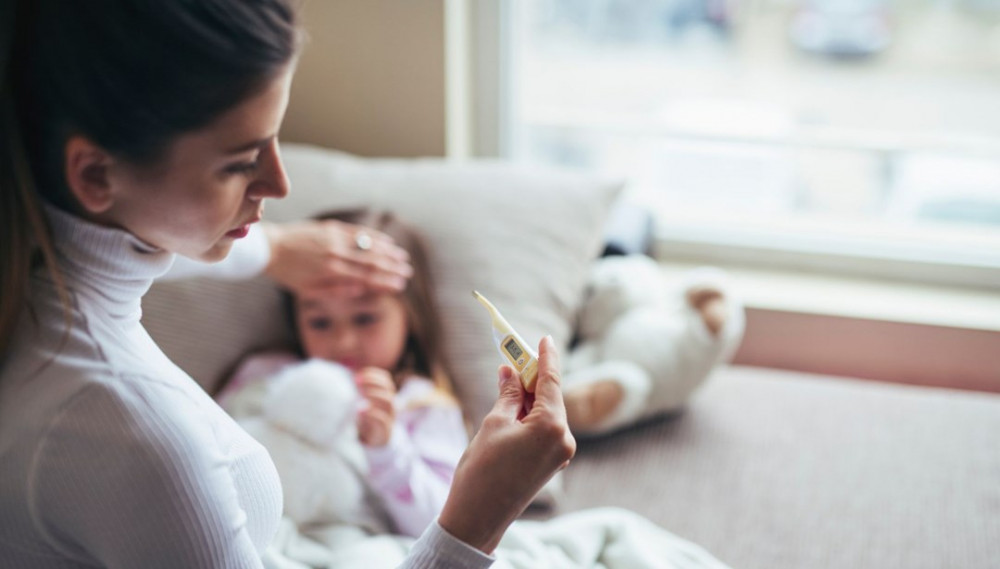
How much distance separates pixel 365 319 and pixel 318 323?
0.07m

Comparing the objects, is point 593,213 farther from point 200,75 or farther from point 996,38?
point 200,75

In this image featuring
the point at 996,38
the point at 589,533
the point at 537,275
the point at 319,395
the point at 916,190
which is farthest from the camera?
the point at 916,190

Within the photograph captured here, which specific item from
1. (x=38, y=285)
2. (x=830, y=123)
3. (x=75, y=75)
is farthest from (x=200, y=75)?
(x=830, y=123)

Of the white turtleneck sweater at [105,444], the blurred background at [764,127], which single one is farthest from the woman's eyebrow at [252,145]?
the blurred background at [764,127]

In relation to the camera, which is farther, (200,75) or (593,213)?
(593,213)

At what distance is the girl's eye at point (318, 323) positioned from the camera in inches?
56.2

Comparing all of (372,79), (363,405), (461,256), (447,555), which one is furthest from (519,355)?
(372,79)

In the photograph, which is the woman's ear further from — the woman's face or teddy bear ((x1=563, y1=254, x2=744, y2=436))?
teddy bear ((x1=563, y1=254, x2=744, y2=436))

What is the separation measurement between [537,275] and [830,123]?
81 cm

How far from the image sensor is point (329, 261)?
1.30m

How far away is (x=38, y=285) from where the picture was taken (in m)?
0.73

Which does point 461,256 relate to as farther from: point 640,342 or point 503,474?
point 503,474

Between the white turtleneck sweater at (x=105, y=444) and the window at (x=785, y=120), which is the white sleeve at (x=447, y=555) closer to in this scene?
the white turtleneck sweater at (x=105, y=444)

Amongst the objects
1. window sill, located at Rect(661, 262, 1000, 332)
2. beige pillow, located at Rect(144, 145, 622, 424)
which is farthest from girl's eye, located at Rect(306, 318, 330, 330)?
window sill, located at Rect(661, 262, 1000, 332)
